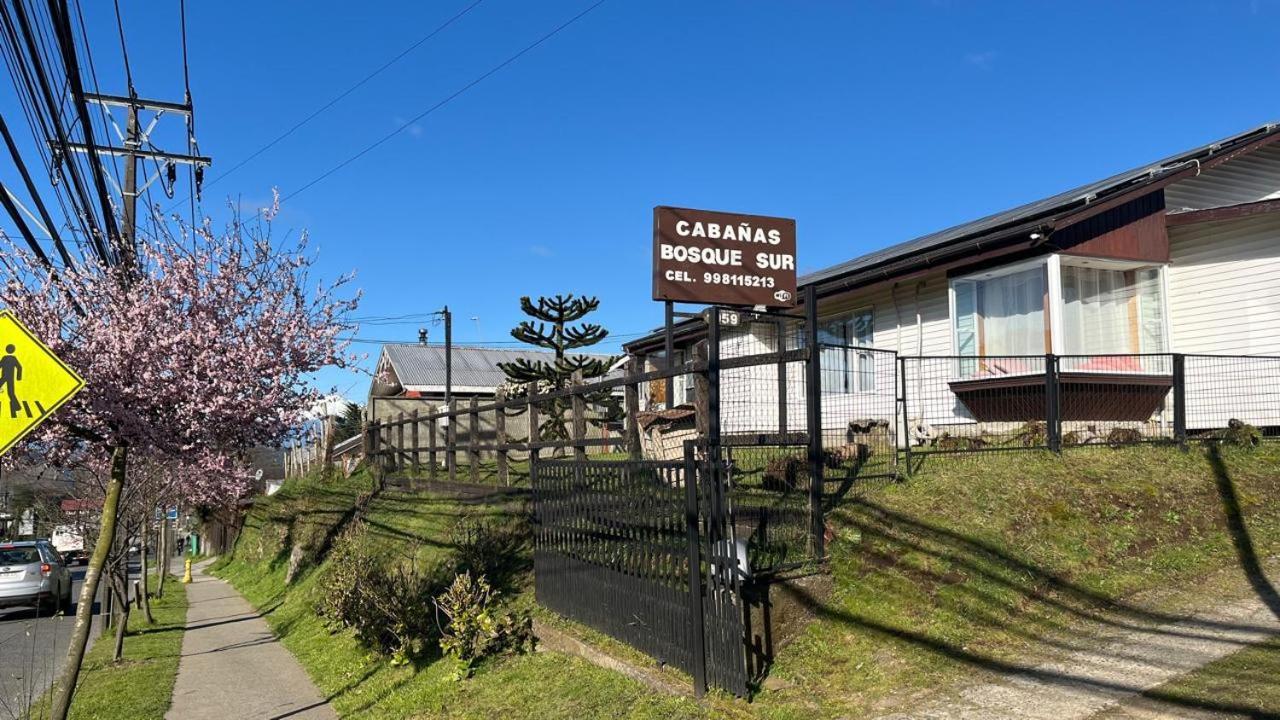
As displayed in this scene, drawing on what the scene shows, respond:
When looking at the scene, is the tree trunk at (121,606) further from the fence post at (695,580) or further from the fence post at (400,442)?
the fence post at (695,580)

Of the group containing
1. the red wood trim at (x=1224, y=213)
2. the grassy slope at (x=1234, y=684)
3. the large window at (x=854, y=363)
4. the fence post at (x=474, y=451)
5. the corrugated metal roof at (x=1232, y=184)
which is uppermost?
the corrugated metal roof at (x=1232, y=184)

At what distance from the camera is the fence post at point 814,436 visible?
7.58m

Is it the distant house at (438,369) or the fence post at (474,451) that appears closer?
the fence post at (474,451)

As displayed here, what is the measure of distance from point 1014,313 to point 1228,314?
3.05 metres

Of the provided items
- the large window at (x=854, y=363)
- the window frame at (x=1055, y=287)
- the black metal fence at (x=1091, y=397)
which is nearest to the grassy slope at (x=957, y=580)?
the large window at (x=854, y=363)

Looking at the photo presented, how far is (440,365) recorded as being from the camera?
5556 centimetres

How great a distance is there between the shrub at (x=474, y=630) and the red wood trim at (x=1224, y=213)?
11.7 metres

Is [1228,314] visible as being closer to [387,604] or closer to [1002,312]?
[1002,312]

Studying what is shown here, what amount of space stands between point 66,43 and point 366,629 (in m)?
6.05

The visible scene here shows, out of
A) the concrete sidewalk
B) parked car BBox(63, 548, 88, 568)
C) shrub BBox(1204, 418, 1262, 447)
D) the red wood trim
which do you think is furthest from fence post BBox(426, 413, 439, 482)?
parked car BBox(63, 548, 88, 568)

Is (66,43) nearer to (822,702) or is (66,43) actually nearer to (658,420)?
(822,702)

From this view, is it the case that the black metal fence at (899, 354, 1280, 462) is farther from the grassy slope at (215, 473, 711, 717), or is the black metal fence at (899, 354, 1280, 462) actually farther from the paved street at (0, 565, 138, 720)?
the paved street at (0, 565, 138, 720)

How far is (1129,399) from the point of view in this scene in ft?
46.3

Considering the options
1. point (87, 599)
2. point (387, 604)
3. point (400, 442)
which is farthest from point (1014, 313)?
point (87, 599)
